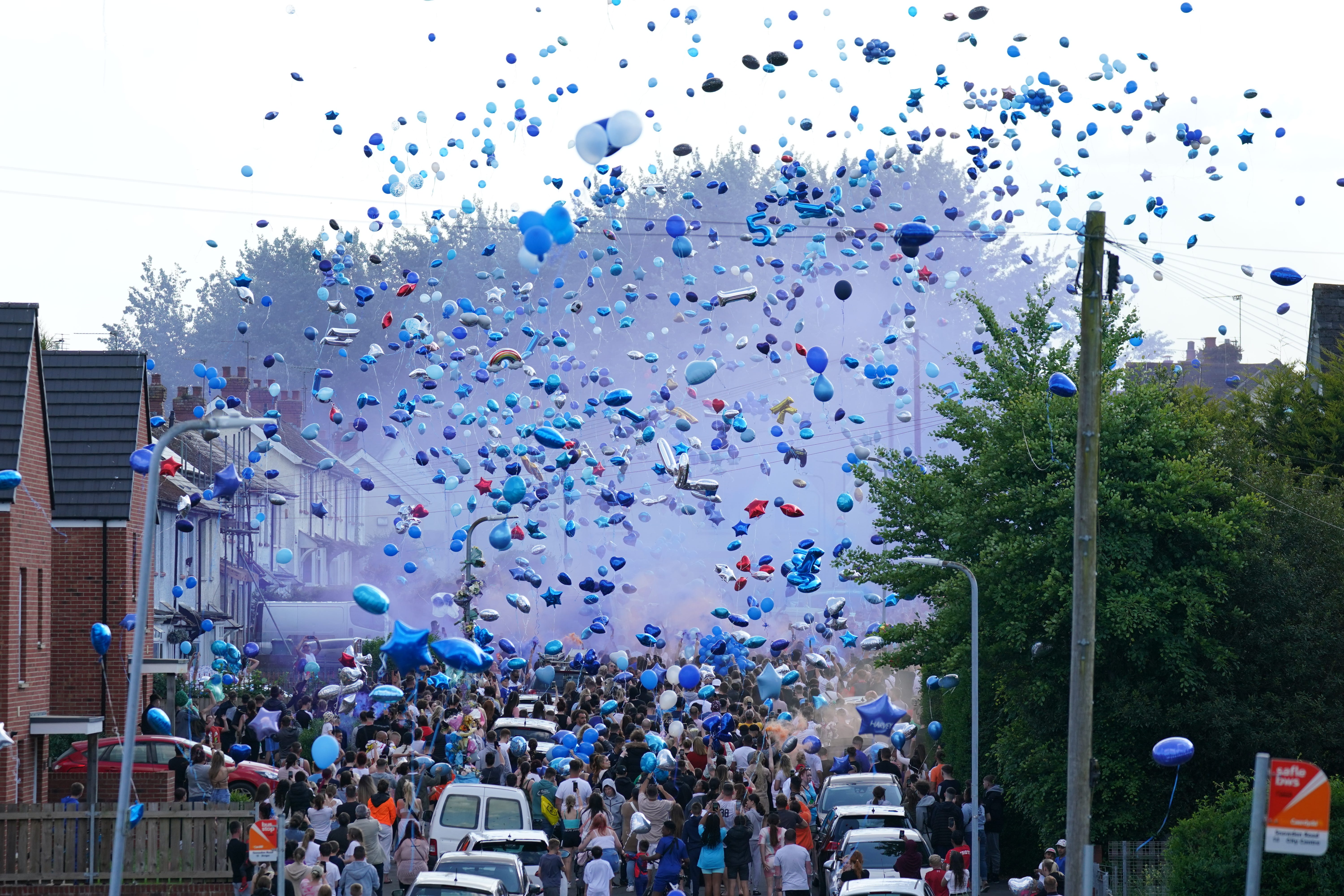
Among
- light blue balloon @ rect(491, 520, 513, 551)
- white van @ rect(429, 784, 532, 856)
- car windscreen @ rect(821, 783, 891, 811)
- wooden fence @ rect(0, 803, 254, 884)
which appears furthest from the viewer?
light blue balloon @ rect(491, 520, 513, 551)

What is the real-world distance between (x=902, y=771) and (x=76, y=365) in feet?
56.6

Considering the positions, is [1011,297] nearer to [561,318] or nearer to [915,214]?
[915,214]

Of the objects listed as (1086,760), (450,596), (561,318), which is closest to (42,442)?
(450,596)

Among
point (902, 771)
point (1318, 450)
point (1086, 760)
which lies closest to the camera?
point (1086, 760)

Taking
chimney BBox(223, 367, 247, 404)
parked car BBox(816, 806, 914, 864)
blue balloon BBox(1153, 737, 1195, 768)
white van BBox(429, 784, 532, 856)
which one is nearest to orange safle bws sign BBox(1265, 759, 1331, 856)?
blue balloon BBox(1153, 737, 1195, 768)

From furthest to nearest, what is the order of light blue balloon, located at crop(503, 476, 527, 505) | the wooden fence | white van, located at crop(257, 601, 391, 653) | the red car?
white van, located at crop(257, 601, 391, 653), light blue balloon, located at crop(503, 476, 527, 505), the red car, the wooden fence

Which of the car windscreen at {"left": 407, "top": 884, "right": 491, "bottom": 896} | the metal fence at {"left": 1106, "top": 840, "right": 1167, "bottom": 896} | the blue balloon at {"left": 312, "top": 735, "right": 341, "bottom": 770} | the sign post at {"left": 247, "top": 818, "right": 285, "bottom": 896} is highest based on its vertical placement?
the sign post at {"left": 247, "top": 818, "right": 285, "bottom": 896}

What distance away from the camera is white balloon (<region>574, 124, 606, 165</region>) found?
16109 millimetres

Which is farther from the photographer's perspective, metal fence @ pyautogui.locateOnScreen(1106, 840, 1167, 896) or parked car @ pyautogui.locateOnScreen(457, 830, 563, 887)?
metal fence @ pyautogui.locateOnScreen(1106, 840, 1167, 896)

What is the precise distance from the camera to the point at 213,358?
107m

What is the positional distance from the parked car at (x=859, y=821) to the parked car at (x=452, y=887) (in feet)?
→ 19.1

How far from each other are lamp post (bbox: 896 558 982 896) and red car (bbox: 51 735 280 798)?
10900mm

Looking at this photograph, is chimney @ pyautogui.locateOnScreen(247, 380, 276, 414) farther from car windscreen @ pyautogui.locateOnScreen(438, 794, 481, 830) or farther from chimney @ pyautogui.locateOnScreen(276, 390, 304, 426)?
car windscreen @ pyautogui.locateOnScreen(438, 794, 481, 830)

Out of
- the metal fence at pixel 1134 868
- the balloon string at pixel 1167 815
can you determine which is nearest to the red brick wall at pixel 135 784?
the metal fence at pixel 1134 868
